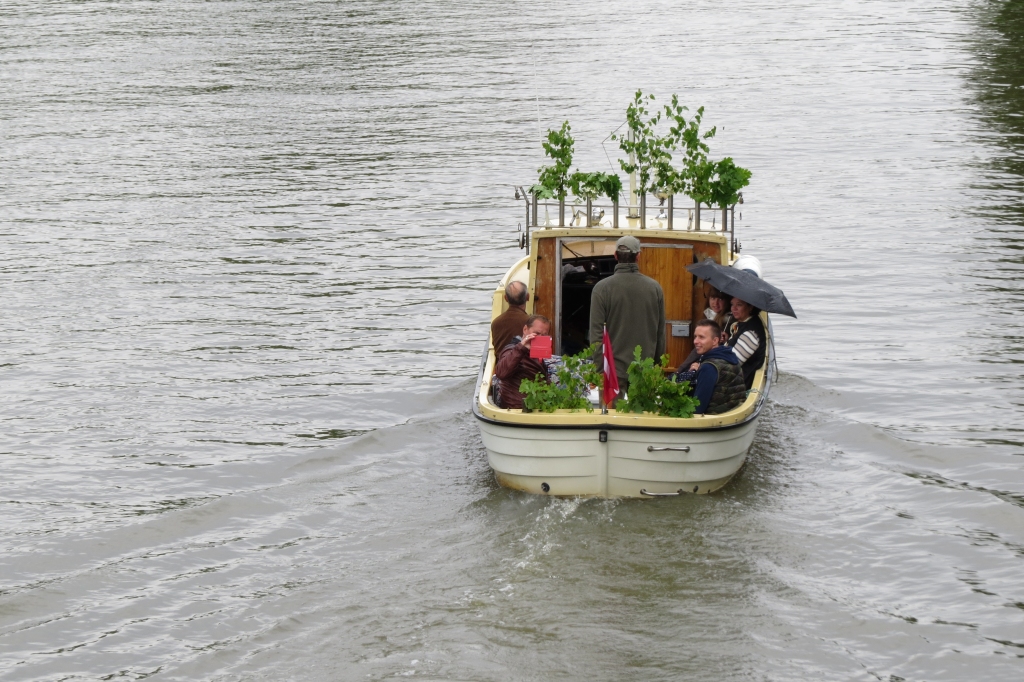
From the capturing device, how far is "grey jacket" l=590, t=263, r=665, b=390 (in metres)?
Answer: 11.4

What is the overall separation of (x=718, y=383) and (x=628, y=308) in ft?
3.46

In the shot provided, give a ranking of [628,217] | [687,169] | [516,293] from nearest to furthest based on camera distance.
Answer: [516,293], [687,169], [628,217]

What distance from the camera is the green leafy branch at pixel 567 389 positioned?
10.7 metres

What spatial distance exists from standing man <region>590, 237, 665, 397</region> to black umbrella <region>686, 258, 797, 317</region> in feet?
2.05

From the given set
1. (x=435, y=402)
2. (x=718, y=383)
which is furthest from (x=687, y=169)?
(x=435, y=402)

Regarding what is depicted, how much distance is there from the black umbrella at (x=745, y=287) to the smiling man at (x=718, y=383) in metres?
0.59

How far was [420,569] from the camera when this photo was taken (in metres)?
10.1

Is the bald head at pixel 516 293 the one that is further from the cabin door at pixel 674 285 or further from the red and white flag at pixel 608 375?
the red and white flag at pixel 608 375

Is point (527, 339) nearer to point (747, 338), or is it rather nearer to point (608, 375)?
point (608, 375)

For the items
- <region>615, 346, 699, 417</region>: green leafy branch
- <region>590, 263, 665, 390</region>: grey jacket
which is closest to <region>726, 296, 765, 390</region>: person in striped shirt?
<region>590, 263, 665, 390</region>: grey jacket

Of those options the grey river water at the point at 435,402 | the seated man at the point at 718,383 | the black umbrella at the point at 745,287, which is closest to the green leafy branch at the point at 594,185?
the black umbrella at the point at 745,287

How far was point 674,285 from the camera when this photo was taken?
12.9m

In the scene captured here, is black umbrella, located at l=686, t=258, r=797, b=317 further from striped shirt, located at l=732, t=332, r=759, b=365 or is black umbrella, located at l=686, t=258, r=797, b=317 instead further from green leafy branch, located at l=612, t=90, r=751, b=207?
green leafy branch, located at l=612, t=90, r=751, b=207

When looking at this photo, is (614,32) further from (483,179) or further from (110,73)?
(483,179)
